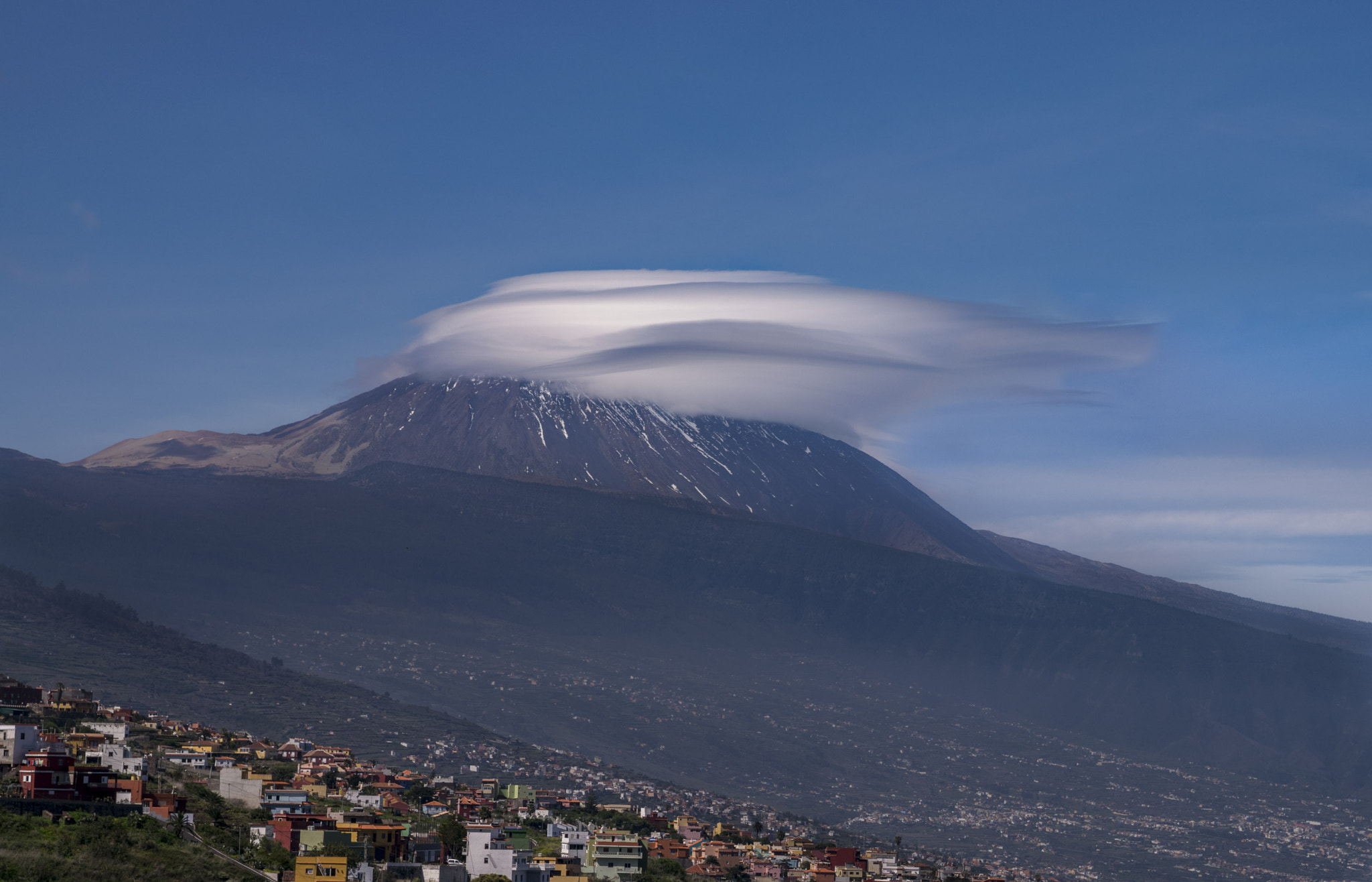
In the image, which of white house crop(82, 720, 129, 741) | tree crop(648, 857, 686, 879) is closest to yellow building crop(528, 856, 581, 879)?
tree crop(648, 857, 686, 879)

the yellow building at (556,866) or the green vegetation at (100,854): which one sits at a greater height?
the green vegetation at (100,854)

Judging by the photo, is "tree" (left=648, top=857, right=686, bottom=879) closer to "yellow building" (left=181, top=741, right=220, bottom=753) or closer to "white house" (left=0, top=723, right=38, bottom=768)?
"yellow building" (left=181, top=741, right=220, bottom=753)

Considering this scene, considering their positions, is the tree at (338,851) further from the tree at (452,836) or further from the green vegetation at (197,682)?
the green vegetation at (197,682)

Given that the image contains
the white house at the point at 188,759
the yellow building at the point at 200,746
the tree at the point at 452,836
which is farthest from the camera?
the yellow building at the point at 200,746

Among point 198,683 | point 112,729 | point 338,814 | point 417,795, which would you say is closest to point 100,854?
point 338,814

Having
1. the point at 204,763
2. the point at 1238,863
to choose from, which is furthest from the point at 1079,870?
the point at 204,763

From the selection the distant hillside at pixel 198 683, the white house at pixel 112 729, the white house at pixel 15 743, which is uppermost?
the white house at pixel 15 743

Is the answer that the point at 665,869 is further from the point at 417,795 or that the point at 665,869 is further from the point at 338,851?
the point at 417,795

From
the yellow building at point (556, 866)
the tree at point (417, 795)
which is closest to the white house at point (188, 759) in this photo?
the tree at point (417, 795)
